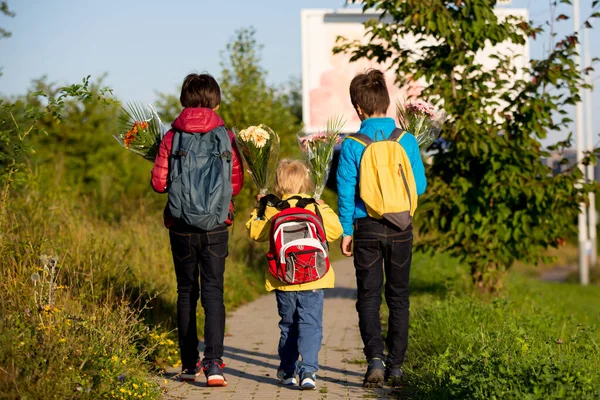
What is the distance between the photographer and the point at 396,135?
6082 mm

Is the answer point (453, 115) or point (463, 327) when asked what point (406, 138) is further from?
point (453, 115)

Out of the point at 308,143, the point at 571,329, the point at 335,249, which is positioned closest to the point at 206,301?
the point at 308,143

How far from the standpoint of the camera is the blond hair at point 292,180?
6152 mm

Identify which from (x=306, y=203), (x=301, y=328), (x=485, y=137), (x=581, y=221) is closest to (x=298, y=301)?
(x=301, y=328)

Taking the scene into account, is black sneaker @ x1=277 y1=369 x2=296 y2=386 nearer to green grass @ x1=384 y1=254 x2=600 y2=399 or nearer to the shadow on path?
the shadow on path

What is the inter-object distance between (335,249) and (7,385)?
55.7 ft

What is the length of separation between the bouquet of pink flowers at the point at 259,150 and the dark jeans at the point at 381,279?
2.56 ft

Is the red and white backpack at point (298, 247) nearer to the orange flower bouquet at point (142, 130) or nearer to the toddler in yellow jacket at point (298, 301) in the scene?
the toddler in yellow jacket at point (298, 301)

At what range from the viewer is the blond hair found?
6.15 metres

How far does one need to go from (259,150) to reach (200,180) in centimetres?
59

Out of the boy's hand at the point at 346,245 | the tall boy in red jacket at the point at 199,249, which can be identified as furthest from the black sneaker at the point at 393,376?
the tall boy in red jacket at the point at 199,249

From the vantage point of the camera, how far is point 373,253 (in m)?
6.08

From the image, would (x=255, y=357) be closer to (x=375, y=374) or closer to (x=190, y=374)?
(x=190, y=374)

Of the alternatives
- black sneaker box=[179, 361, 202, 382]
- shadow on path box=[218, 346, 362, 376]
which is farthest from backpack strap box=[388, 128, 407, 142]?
black sneaker box=[179, 361, 202, 382]
